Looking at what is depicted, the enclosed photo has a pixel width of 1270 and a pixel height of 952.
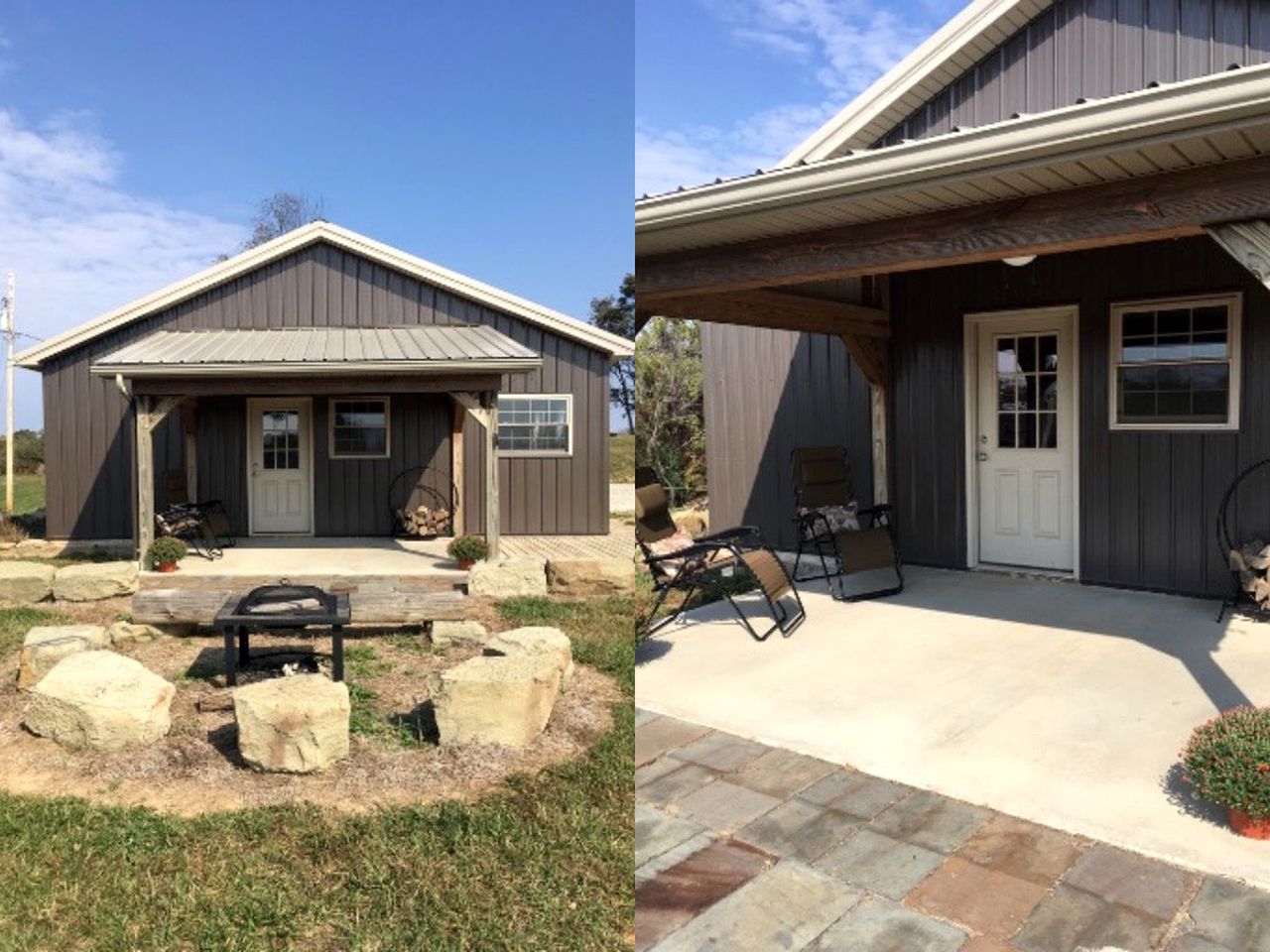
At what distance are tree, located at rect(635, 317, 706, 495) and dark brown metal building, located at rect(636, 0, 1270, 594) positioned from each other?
491 cm

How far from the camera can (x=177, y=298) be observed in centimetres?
1082

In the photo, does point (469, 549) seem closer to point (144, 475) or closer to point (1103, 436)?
point (144, 475)

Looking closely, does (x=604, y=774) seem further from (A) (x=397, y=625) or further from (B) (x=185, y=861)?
(A) (x=397, y=625)

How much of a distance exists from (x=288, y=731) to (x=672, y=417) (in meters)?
10.9

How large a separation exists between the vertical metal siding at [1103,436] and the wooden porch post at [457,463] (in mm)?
5012

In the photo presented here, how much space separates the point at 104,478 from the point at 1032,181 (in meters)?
10.3

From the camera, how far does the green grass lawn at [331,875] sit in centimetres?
266

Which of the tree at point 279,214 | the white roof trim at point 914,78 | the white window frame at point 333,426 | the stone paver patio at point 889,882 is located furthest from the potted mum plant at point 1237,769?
the tree at point 279,214

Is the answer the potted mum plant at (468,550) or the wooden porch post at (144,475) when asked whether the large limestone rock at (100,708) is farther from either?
the wooden porch post at (144,475)

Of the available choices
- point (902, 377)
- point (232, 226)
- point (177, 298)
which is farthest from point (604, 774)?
point (232, 226)

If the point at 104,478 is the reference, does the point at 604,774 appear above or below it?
below

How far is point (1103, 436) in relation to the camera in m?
6.35

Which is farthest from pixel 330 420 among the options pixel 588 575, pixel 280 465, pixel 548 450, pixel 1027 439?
pixel 1027 439

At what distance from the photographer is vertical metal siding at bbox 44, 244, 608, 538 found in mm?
10921
